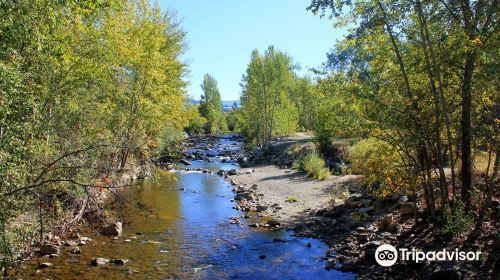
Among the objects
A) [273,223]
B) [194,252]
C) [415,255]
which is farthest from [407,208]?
[194,252]

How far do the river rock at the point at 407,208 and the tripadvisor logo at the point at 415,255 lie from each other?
9.21 feet

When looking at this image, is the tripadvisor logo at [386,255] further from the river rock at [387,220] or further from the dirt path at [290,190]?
the dirt path at [290,190]

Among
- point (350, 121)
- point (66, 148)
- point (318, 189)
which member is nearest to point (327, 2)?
point (350, 121)

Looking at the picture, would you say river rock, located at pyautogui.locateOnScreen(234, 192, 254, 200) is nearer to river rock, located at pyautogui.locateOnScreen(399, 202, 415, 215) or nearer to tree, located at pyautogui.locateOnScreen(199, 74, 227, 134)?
river rock, located at pyautogui.locateOnScreen(399, 202, 415, 215)

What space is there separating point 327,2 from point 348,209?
9.91 m

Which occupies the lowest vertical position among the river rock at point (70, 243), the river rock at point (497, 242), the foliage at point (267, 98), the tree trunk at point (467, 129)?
the river rock at point (70, 243)

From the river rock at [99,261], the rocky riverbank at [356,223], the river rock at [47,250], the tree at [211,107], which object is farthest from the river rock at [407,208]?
the tree at [211,107]

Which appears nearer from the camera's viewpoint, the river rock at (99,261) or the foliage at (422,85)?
the foliage at (422,85)

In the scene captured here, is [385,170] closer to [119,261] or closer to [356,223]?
[356,223]

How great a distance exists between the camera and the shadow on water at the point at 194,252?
11.6 metres

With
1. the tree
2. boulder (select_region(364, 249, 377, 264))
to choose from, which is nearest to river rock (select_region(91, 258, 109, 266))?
boulder (select_region(364, 249, 377, 264))

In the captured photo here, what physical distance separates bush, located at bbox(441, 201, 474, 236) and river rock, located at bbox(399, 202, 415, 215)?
305 centimetres

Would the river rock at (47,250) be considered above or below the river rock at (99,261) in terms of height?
above

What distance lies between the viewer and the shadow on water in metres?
11.6
